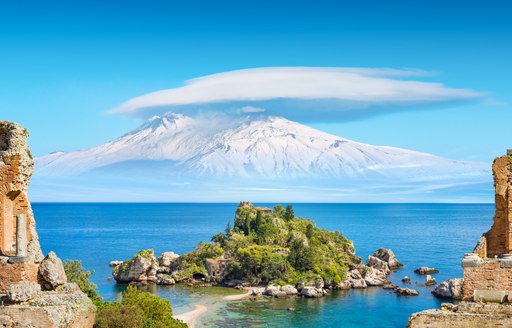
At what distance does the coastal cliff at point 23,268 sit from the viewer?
18.7m

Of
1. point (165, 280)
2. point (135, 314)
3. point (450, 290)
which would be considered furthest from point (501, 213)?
point (165, 280)

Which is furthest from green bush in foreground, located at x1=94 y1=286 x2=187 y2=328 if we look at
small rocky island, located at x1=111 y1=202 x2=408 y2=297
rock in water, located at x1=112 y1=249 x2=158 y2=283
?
rock in water, located at x1=112 y1=249 x2=158 y2=283

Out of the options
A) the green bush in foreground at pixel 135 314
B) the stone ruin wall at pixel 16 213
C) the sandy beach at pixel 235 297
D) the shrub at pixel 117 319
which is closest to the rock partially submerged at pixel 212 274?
the sandy beach at pixel 235 297

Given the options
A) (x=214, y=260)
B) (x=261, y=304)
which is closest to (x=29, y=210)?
(x=261, y=304)

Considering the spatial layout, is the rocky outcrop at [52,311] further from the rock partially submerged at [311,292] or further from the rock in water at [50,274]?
the rock partially submerged at [311,292]

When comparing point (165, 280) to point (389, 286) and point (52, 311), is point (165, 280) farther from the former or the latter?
point (52, 311)

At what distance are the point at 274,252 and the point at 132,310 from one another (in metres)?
67.0

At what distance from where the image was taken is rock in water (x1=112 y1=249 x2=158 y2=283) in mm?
95562

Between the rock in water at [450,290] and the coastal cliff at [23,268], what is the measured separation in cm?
6802

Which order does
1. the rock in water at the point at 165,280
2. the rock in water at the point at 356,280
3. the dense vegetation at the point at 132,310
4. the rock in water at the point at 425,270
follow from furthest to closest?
1. the rock in water at the point at 425,270
2. the rock in water at the point at 165,280
3. the rock in water at the point at 356,280
4. the dense vegetation at the point at 132,310

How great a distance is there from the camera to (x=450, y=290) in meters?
81.2

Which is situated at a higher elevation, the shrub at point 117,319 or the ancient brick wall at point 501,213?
the ancient brick wall at point 501,213

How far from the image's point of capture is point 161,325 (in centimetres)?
3725

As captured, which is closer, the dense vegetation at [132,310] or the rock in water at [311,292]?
the dense vegetation at [132,310]
